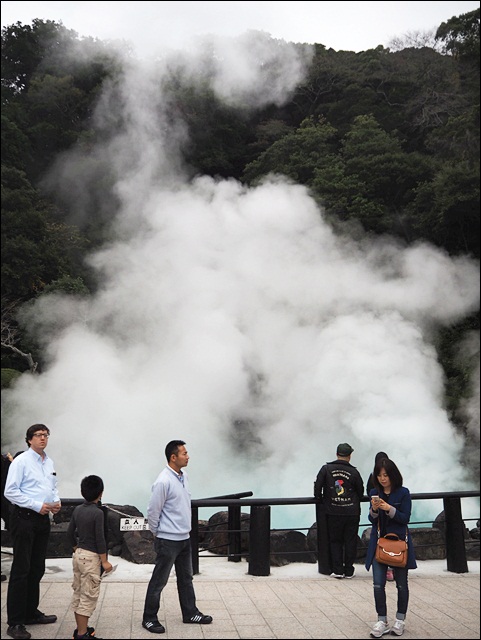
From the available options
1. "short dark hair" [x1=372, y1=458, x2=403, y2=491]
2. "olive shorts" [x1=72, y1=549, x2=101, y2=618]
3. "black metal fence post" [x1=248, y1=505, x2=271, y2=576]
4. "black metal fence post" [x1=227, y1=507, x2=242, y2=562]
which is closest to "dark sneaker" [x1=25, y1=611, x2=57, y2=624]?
"olive shorts" [x1=72, y1=549, x2=101, y2=618]

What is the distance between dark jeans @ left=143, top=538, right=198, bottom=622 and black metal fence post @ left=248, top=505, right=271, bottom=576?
5.37 ft

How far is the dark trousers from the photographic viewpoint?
6.12 metres

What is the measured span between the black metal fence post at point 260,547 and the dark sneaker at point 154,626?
6.10ft

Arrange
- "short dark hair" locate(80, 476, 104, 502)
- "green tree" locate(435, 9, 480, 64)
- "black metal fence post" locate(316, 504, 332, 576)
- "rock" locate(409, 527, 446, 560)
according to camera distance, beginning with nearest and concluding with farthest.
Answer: "short dark hair" locate(80, 476, 104, 502) → "green tree" locate(435, 9, 480, 64) → "black metal fence post" locate(316, 504, 332, 576) → "rock" locate(409, 527, 446, 560)

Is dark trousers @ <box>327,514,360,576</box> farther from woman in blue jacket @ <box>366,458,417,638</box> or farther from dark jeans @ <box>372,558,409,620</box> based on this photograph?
dark jeans @ <box>372,558,409,620</box>

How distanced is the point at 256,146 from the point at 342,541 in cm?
1290

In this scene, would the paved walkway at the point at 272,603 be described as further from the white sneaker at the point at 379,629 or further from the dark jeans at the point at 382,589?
the dark jeans at the point at 382,589

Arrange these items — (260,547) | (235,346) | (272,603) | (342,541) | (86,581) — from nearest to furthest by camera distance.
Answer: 1. (86,581)
2. (272,603)
3. (260,547)
4. (342,541)
5. (235,346)

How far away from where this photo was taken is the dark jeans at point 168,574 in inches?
172

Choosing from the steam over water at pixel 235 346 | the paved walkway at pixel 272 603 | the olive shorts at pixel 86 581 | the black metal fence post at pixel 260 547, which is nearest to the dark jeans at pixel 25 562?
the paved walkway at pixel 272 603

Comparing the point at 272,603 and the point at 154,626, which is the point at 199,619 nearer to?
the point at 154,626

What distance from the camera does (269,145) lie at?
17.2 m

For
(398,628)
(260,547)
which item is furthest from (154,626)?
A: (260,547)

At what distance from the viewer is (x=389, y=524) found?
14.4ft
